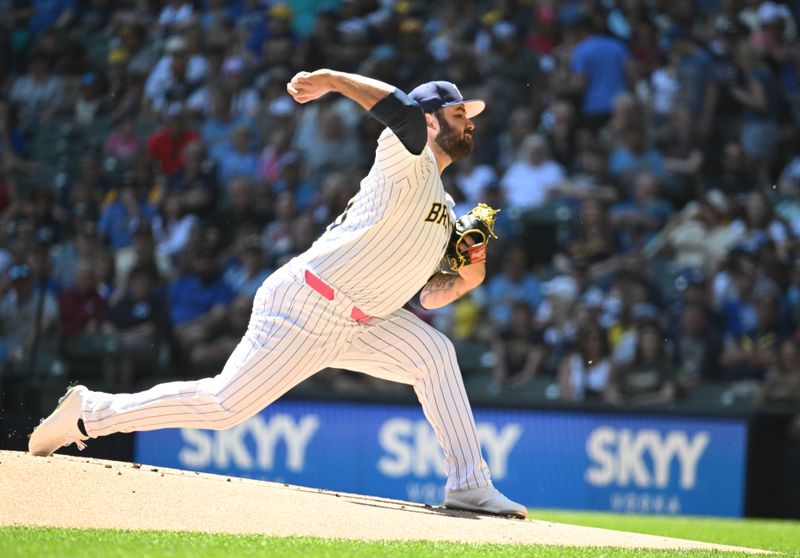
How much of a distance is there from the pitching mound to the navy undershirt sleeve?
62.3 inches

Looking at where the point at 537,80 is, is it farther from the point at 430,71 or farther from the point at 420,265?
the point at 420,265

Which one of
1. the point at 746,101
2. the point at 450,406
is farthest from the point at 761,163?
the point at 450,406

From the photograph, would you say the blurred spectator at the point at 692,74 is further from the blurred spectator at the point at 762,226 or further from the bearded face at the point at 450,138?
the bearded face at the point at 450,138

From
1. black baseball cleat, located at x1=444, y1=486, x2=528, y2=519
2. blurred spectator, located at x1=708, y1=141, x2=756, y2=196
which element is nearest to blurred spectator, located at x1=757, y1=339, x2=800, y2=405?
blurred spectator, located at x1=708, y1=141, x2=756, y2=196

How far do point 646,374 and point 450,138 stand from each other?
571cm

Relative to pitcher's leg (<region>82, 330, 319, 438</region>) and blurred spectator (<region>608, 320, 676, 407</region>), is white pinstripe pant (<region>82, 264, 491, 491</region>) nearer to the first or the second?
pitcher's leg (<region>82, 330, 319, 438</region>)

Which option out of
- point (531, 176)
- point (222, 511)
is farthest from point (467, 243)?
point (531, 176)

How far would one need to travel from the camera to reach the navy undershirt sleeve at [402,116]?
4828 millimetres

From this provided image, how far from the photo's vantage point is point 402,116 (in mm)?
4832

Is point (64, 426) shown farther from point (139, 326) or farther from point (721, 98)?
point (721, 98)

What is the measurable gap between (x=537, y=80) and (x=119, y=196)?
4664 mm

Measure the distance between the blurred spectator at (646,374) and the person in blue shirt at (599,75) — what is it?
8.52ft

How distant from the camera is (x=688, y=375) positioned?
10680mm

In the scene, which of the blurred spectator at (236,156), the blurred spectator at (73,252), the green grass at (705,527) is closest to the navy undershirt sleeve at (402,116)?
the green grass at (705,527)
